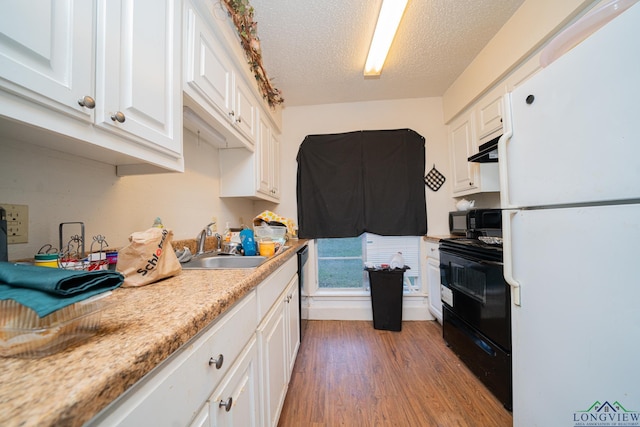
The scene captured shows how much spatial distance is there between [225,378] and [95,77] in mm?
925

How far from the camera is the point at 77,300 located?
0.36 meters

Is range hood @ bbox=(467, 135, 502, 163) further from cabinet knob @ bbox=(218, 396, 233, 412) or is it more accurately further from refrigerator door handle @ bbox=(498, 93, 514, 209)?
cabinet knob @ bbox=(218, 396, 233, 412)

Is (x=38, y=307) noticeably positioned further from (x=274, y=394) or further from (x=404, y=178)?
→ (x=404, y=178)

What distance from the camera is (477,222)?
1.85 metres

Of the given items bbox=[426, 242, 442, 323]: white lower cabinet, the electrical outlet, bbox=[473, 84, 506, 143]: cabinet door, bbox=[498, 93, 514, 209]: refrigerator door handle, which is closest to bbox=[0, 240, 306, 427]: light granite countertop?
the electrical outlet

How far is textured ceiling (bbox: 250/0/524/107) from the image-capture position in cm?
150

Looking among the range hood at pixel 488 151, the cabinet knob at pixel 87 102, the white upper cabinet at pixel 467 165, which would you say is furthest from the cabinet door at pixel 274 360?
the white upper cabinet at pixel 467 165

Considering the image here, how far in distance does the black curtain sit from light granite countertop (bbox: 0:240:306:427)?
1.93m

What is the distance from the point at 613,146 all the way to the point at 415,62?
178 cm

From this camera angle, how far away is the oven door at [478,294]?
129cm

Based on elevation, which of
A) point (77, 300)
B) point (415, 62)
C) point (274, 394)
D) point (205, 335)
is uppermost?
point (415, 62)

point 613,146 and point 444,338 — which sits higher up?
point 613,146

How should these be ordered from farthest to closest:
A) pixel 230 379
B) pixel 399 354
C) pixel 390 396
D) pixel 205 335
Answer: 1. pixel 399 354
2. pixel 390 396
3. pixel 230 379
4. pixel 205 335

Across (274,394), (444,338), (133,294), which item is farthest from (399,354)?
(133,294)
